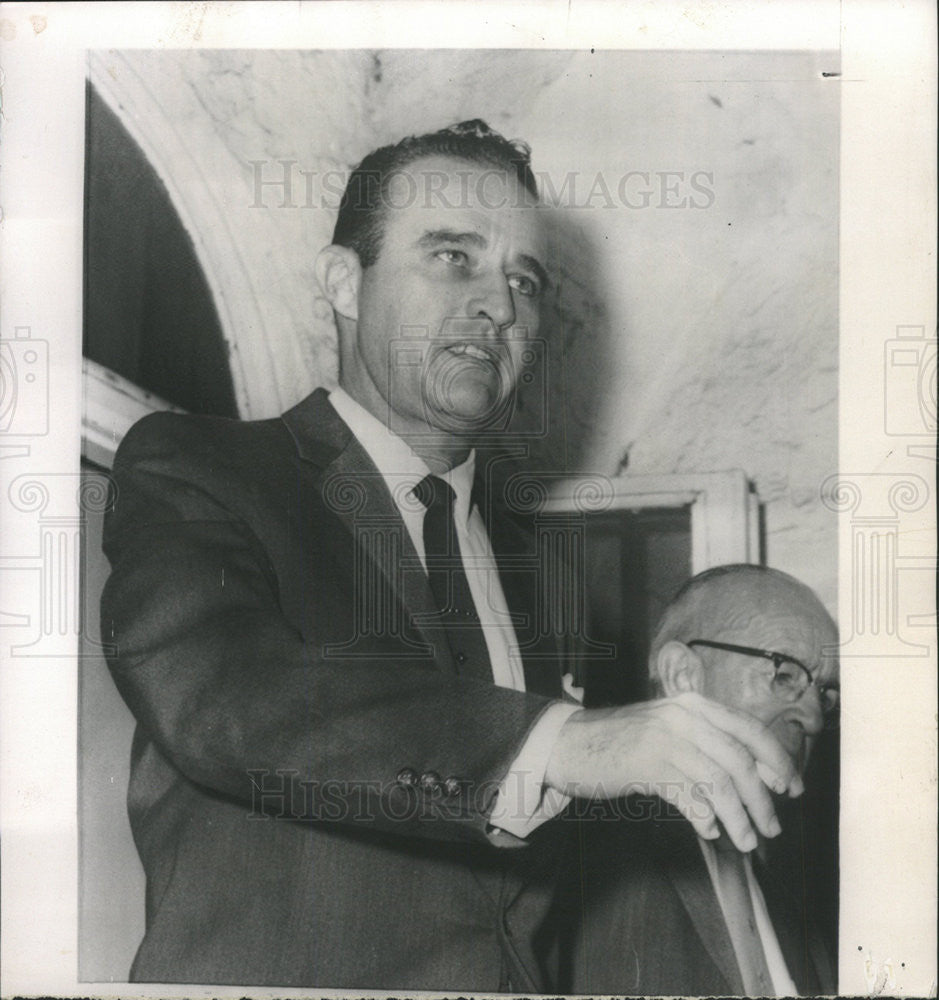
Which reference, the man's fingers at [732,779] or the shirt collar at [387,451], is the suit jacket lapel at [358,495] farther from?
the man's fingers at [732,779]

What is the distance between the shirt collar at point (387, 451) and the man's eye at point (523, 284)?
35 centimetres

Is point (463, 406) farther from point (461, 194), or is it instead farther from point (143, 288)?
point (143, 288)

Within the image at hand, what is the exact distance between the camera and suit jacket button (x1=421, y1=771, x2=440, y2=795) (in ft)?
6.84

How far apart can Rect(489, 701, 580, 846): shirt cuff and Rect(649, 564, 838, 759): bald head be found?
8.4 inches

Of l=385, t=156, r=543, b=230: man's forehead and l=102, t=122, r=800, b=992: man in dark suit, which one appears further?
l=385, t=156, r=543, b=230: man's forehead

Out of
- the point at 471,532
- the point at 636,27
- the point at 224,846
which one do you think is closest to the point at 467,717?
the point at 471,532

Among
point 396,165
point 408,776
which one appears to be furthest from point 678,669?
point 396,165

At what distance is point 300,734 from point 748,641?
0.81 metres

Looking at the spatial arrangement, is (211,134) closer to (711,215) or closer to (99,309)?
(99,309)

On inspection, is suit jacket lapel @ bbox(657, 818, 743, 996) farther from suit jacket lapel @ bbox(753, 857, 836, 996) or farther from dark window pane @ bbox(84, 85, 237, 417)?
dark window pane @ bbox(84, 85, 237, 417)

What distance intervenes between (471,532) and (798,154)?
0.93m

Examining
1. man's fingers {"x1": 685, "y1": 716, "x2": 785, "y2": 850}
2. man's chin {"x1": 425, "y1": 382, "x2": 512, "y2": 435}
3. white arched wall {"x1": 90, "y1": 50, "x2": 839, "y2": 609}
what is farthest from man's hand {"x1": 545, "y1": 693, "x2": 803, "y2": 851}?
man's chin {"x1": 425, "y1": 382, "x2": 512, "y2": 435}

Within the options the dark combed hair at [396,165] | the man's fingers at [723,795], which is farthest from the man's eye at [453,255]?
the man's fingers at [723,795]

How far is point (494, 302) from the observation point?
7.32 feet
